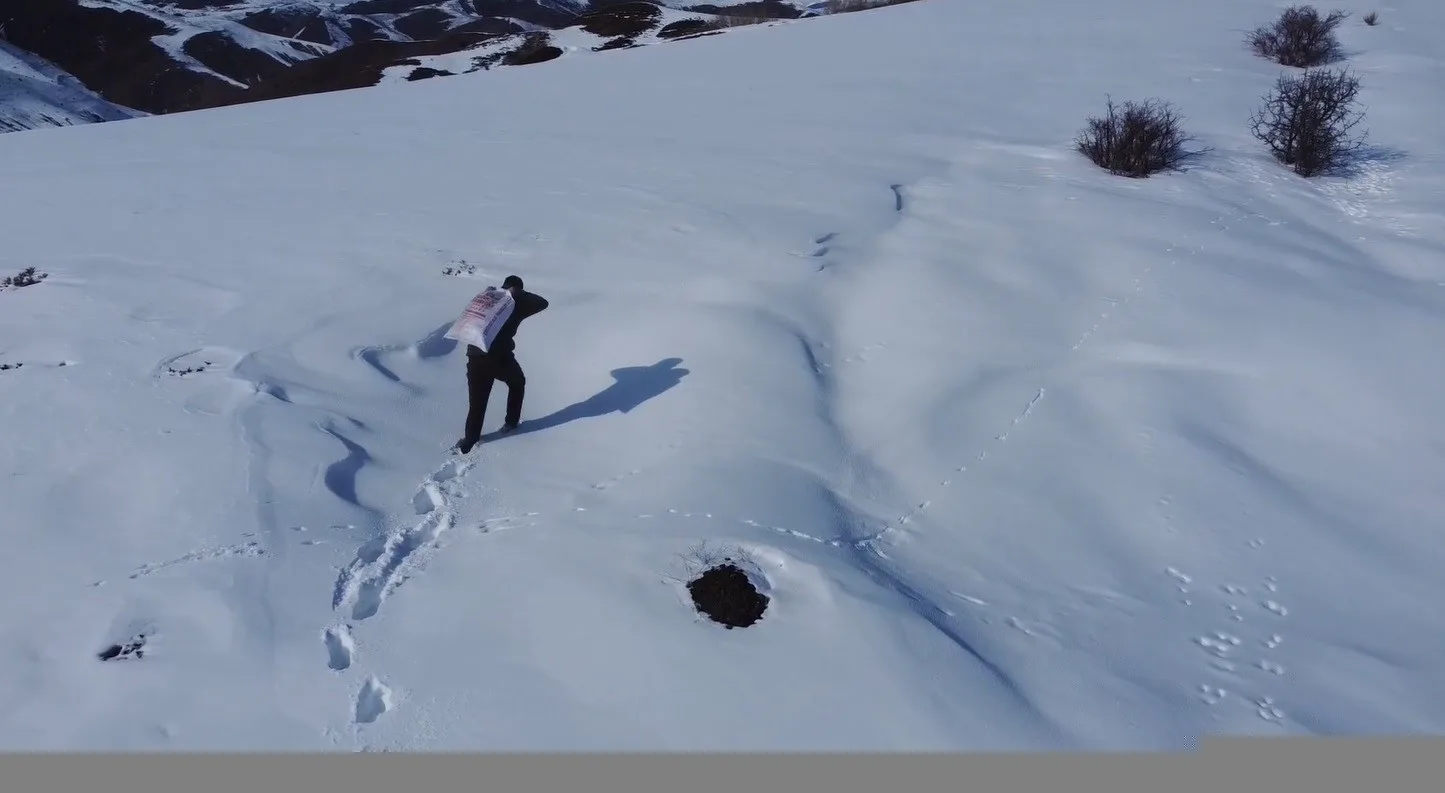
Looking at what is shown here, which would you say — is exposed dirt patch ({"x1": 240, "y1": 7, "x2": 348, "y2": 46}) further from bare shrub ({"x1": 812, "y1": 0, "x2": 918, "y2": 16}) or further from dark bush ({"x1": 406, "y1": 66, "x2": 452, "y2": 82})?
bare shrub ({"x1": 812, "y1": 0, "x2": 918, "y2": 16})

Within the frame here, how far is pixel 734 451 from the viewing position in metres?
5.03

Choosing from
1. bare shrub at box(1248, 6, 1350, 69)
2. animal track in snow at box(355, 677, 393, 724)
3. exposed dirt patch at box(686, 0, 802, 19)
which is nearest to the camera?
animal track in snow at box(355, 677, 393, 724)

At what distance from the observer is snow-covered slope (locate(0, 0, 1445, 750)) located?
131 inches

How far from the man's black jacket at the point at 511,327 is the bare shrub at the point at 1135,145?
707cm

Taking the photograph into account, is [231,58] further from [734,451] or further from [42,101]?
[734,451]

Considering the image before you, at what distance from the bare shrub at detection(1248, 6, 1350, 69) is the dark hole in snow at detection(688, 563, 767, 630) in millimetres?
14157

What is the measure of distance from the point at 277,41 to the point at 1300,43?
5930 cm

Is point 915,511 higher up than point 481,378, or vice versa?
point 481,378

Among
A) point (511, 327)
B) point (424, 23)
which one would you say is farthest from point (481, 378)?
point (424, 23)

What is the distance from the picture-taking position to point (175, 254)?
7.42 meters

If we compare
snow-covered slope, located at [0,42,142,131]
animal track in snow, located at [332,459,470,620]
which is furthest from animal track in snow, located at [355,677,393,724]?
snow-covered slope, located at [0,42,142,131]

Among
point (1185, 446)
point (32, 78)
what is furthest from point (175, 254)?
point (32, 78)

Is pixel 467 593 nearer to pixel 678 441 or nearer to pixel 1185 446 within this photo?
pixel 678 441

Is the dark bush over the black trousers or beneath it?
over
